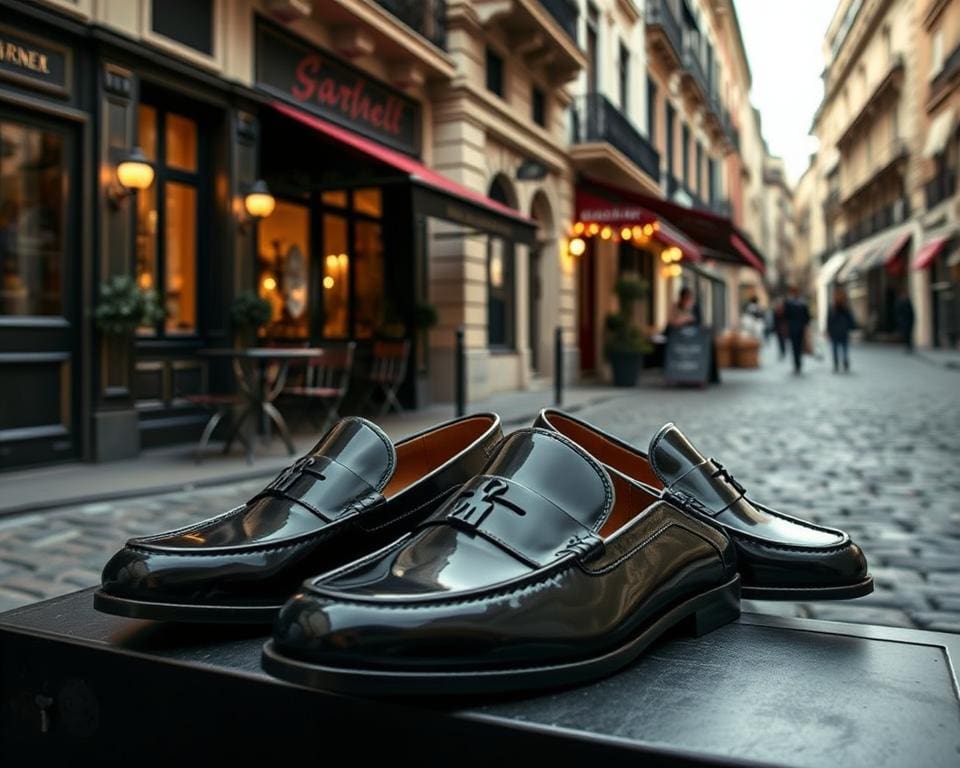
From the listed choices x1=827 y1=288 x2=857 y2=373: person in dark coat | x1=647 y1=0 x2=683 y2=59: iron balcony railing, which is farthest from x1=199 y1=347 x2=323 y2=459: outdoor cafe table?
x1=647 y1=0 x2=683 y2=59: iron balcony railing

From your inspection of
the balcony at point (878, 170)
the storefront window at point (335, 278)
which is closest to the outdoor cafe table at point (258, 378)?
the storefront window at point (335, 278)

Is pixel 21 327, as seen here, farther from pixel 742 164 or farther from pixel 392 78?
pixel 742 164

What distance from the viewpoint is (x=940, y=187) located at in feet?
98.4

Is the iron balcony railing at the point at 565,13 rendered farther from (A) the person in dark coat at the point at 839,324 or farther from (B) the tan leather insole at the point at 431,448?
(B) the tan leather insole at the point at 431,448

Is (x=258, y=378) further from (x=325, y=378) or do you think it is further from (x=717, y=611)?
(x=717, y=611)

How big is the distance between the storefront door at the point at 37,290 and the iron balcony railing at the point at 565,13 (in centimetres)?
1060

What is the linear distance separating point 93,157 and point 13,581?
480cm

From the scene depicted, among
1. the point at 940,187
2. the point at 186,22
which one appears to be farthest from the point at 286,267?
the point at 940,187

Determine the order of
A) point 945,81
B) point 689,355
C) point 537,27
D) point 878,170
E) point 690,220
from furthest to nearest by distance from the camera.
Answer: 1. point 878,170
2. point 945,81
3. point 690,220
4. point 689,355
5. point 537,27

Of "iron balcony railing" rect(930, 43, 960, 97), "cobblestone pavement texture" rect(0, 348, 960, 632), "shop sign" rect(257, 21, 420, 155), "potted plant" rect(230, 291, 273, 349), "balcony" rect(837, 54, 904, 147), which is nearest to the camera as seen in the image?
"cobblestone pavement texture" rect(0, 348, 960, 632)

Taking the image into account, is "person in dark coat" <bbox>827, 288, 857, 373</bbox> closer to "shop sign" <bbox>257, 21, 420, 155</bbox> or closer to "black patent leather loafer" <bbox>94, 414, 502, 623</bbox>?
"shop sign" <bbox>257, 21, 420, 155</bbox>

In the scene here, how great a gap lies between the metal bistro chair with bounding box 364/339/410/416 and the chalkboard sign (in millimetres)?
6754

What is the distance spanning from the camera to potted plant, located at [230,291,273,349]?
28.4ft

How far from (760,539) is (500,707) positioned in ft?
1.77
